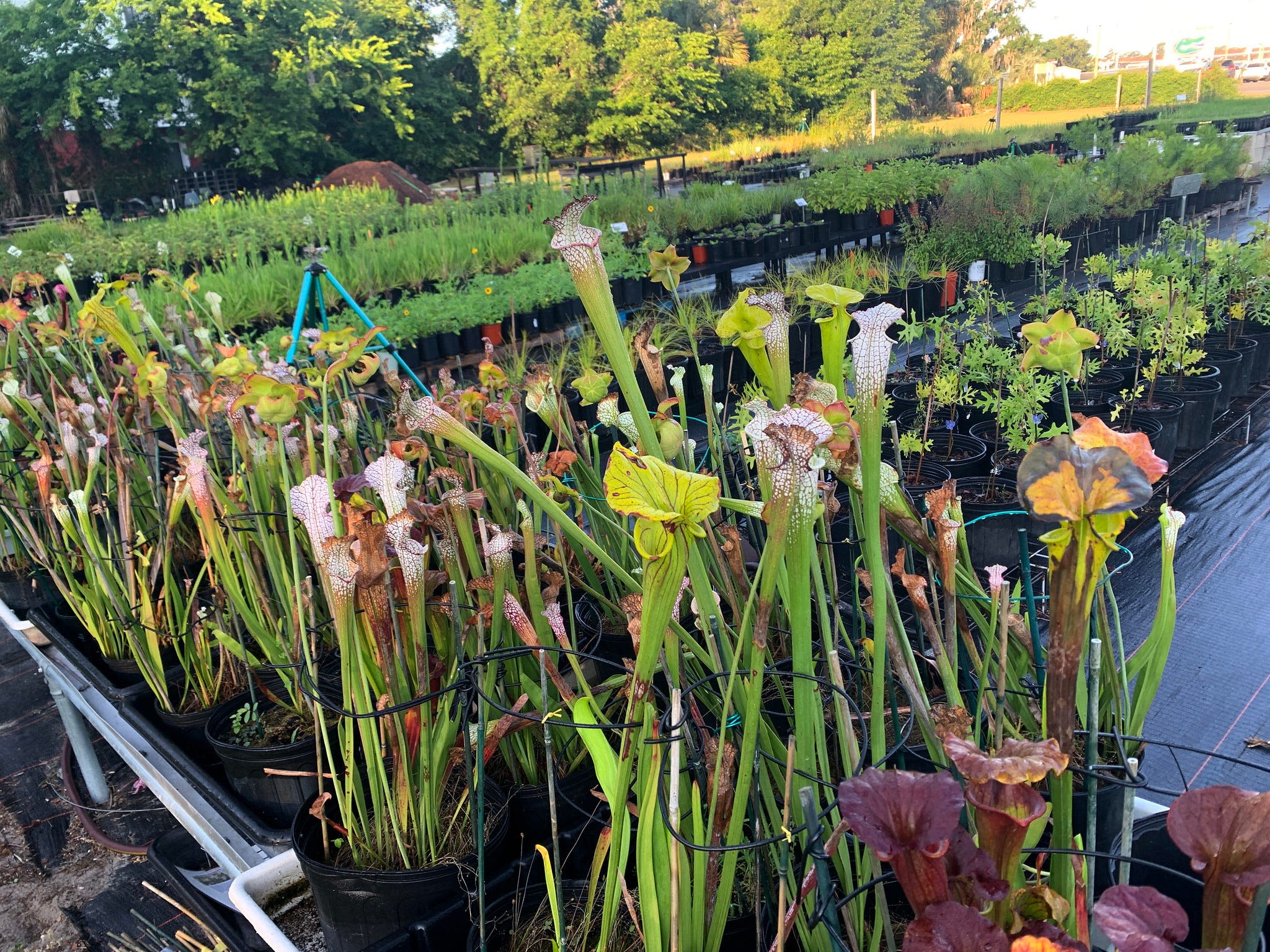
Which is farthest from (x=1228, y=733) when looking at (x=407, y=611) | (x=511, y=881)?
(x=407, y=611)

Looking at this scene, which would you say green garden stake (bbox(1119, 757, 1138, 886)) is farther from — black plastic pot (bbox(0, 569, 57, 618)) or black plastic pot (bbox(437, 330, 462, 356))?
black plastic pot (bbox(437, 330, 462, 356))

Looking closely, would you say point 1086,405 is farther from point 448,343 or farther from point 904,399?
point 448,343

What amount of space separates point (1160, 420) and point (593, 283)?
3.11 m

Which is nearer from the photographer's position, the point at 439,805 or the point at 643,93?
the point at 439,805

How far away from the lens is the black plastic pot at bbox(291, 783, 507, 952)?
4.00 ft

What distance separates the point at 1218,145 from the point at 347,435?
36.0ft

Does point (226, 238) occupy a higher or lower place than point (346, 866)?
higher

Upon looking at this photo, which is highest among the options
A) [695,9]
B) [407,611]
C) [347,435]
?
[695,9]

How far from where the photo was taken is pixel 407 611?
1374 mm

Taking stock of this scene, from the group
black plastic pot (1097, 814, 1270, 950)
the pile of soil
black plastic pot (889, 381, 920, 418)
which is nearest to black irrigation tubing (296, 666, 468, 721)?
black plastic pot (1097, 814, 1270, 950)

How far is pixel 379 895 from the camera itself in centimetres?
123

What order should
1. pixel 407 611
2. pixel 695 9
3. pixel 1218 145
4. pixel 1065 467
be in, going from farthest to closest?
pixel 695 9 < pixel 1218 145 < pixel 407 611 < pixel 1065 467

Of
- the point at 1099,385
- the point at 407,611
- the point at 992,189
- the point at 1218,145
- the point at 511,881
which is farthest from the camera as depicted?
the point at 1218,145

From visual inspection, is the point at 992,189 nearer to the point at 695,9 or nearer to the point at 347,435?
the point at 347,435
